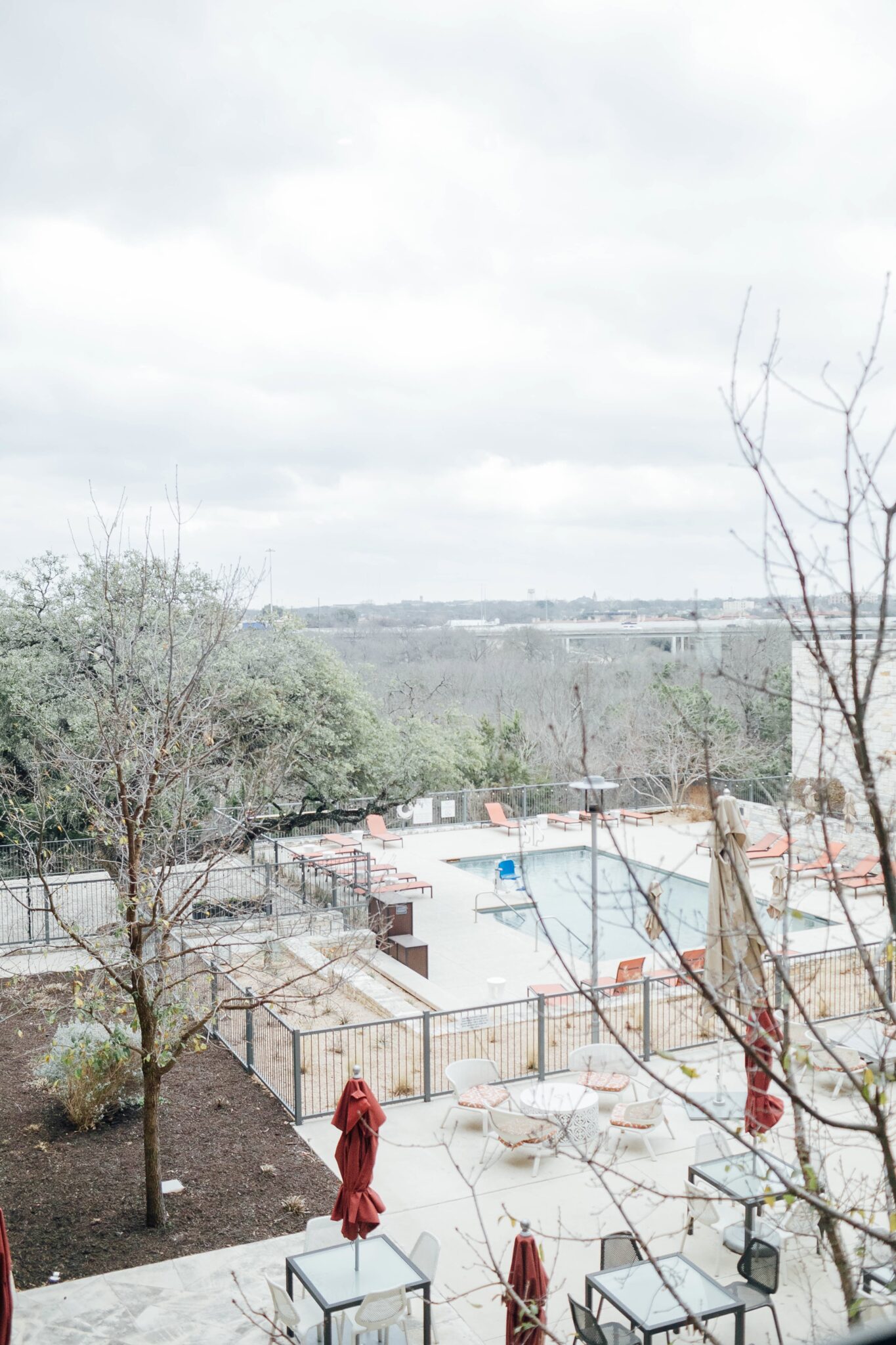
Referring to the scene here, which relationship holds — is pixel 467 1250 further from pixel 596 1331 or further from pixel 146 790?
pixel 146 790

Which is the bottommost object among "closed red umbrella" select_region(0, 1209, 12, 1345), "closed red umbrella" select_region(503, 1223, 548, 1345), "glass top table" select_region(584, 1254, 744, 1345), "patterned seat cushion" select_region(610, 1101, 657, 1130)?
"patterned seat cushion" select_region(610, 1101, 657, 1130)

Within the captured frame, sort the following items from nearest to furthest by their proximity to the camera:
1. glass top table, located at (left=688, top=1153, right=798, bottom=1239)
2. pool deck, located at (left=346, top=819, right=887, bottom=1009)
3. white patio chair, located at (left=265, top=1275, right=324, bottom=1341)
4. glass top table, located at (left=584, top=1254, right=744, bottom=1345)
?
1. glass top table, located at (left=584, top=1254, right=744, bottom=1345)
2. white patio chair, located at (left=265, top=1275, right=324, bottom=1341)
3. glass top table, located at (left=688, top=1153, right=798, bottom=1239)
4. pool deck, located at (left=346, top=819, right=887, bottom=1009)

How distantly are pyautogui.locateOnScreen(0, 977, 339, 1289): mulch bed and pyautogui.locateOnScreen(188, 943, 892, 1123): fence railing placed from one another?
52 cm

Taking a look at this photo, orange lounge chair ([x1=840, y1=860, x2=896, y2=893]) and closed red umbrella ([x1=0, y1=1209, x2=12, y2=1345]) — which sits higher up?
closed red umbrella ([x1=0, y1=1209, x2=12, y2=1345])

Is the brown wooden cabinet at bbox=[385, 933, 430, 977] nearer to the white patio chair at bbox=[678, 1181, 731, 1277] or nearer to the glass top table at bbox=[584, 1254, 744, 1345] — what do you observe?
the white patio chair at bbox=[678, 1181, 731, 1277]

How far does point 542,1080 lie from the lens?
11672 millimetres

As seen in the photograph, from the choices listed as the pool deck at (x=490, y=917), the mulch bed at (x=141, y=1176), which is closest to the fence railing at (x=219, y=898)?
the pool deck at (x=490, y=917)

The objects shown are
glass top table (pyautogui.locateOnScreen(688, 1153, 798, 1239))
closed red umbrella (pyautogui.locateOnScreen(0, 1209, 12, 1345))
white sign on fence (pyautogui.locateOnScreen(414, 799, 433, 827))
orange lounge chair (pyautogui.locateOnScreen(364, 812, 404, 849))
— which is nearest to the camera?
closed red umbrella (pyautogui.locateOnScreen(0, 1209, 12, 1345))

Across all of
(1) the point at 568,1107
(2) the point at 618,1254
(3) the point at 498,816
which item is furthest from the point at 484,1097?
(3) the point at 498,816

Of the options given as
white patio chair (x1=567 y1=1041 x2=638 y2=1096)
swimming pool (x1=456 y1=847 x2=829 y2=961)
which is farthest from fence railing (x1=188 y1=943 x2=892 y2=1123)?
swimming pool (x1=456 y1=847 x2=829 y2=961)

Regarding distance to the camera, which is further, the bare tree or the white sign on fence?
the white sign on fence

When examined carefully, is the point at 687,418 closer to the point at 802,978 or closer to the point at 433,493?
the point at 802,978

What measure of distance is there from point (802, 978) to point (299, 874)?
38.1 feet

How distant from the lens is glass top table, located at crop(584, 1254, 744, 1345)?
646cm
